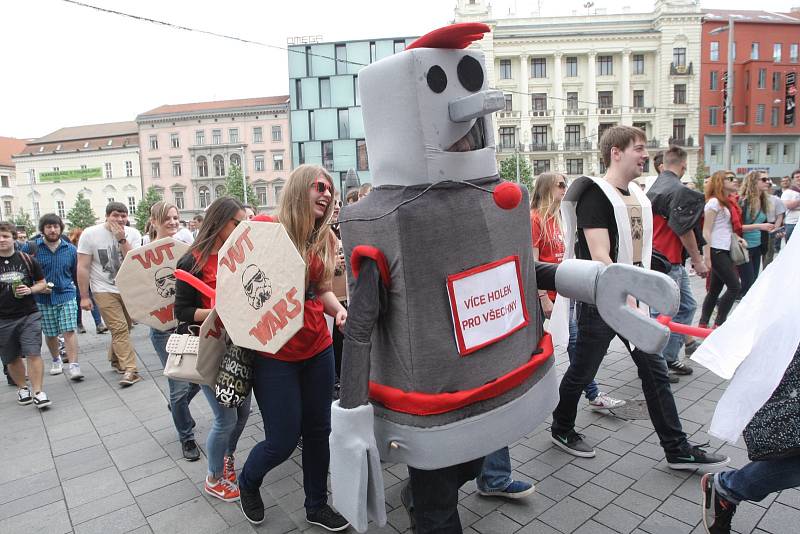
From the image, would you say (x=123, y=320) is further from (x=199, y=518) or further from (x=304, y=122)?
(x=304, y=122)

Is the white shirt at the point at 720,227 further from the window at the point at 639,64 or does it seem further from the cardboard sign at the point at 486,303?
the window at the point at 639,64

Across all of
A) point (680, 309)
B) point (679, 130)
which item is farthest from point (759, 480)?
point (679, 130)

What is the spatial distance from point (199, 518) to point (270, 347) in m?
1.36

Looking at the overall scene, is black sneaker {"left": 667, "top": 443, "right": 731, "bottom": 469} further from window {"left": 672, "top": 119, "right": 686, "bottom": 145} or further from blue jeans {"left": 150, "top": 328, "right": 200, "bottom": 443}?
window {"left": 672, "top": 119, "right": 686, "bottom": 145}

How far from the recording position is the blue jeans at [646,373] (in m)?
3.07

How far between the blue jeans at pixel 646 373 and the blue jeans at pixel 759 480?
2.30 ft

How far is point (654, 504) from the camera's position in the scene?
2.80 meters

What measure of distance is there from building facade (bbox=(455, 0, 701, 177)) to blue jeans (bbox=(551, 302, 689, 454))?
4382cm

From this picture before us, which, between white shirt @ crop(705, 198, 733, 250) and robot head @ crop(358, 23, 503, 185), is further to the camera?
white shirt @ crop(705, 198, 733, 250)

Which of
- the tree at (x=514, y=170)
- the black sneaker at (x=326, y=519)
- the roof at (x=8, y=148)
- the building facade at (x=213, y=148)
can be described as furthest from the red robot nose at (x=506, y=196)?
the roof at (x=8, y=148)

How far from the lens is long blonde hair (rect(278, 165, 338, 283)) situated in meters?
2.62

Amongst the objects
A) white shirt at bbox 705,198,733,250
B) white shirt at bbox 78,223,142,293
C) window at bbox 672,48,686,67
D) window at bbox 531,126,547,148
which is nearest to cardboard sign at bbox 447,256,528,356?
white shirt at bbox 705,198,733,250

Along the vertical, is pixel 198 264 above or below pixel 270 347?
above

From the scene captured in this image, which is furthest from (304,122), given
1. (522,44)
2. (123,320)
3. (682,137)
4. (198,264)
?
(198,264)
